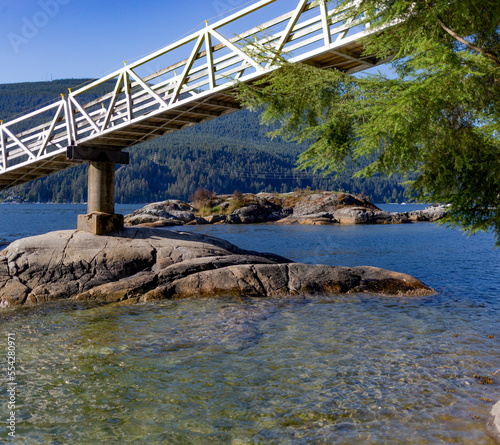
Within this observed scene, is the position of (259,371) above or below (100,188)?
below

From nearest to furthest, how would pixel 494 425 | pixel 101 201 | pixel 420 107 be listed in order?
pixel 494 425 → pixel 420 107 → pixel 101 201

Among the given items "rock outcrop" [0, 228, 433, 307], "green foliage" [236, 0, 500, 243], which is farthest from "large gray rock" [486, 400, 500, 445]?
"rock outcrop" [0, 228, 433, 307]

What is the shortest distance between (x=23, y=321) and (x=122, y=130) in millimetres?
9184

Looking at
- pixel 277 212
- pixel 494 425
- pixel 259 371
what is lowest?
pixel 259 371

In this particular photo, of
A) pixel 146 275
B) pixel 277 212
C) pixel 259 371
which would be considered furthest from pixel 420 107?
pixel 277 212

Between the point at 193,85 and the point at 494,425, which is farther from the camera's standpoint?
the point at 193,85

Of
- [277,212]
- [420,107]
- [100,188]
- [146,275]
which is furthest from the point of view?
[277,212]

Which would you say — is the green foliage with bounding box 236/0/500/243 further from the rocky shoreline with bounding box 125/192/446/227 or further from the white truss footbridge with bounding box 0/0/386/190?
the rocky shoreline with bounding box 125/192/446/227

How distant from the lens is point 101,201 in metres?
20.4

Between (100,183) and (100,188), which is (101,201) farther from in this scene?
(100,183)

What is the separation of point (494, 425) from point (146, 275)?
12.3 m

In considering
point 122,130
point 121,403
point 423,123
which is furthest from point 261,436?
point 122,130

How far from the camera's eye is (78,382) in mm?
8078

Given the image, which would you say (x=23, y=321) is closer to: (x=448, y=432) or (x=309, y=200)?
(x=448, y=432)
